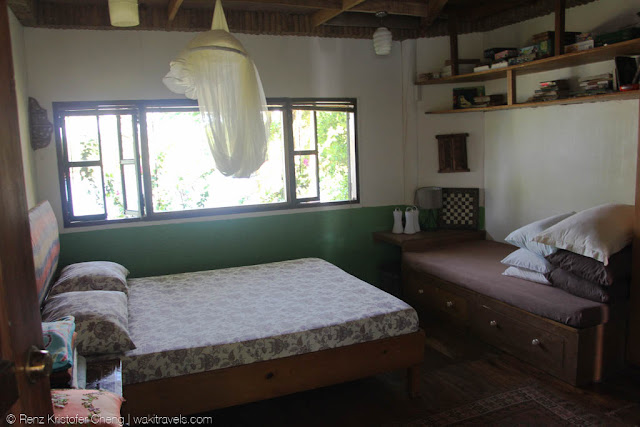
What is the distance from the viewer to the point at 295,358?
8.59ft

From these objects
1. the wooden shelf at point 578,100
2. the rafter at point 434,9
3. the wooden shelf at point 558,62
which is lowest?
the wooden shelf at point 578,100

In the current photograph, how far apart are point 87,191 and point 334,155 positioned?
2138 mm

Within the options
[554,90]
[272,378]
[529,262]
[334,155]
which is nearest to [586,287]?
[529,262]

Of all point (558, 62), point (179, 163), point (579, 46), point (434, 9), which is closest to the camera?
point (579, 46)

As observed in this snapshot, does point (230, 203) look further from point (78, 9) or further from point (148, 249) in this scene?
point (78, 9)

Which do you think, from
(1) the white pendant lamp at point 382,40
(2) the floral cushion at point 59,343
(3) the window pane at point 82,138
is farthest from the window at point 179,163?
(2) the floral cushion at point 59,343

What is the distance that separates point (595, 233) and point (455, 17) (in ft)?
8.07

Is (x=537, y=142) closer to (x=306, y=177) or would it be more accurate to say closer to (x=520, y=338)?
(x=520, y=338)

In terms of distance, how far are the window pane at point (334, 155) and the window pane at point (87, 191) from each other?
1.89m

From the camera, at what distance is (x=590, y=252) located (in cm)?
291

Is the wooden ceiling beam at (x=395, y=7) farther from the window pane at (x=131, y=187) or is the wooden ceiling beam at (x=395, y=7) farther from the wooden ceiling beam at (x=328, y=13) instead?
Answer: the window pane at (x=131, y=187)

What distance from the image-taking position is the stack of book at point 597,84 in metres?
3.37

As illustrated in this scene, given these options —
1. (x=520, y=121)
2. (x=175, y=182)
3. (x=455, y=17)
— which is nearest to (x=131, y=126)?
(x=175, y=182)

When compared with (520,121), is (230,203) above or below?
below
